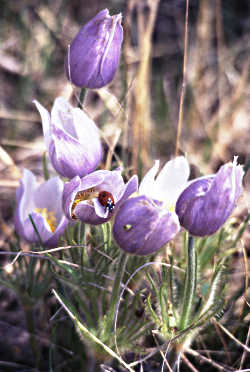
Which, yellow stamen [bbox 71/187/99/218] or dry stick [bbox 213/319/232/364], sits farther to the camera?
dry stick [bbox 213/319/232/364]

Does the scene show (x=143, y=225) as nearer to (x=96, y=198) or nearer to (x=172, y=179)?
(x=96, y=198)

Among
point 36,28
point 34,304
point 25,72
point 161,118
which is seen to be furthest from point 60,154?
point 36,28

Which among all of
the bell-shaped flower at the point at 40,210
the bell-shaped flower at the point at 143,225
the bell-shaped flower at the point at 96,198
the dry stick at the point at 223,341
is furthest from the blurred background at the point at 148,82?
the bell-shaped flower at the point at 143,225

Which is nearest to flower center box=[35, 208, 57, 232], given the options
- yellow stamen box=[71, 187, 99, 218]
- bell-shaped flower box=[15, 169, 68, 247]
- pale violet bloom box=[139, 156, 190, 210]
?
bell-shaped flower box=[15, 169, 68, 247]

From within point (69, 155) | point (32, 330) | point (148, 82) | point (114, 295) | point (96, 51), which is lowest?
point (32, 330)

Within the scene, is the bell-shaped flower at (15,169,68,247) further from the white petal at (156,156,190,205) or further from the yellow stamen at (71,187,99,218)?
the white petal at (156,156,190,205)

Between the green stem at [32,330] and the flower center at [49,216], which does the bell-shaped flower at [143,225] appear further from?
the green stem at [32,330]

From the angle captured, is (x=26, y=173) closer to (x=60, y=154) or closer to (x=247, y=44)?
(x=60, y=154)

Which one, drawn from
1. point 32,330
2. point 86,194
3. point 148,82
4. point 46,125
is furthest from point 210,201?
point 148,82
